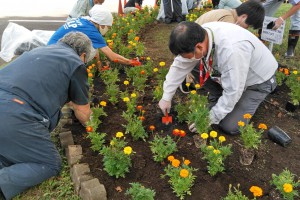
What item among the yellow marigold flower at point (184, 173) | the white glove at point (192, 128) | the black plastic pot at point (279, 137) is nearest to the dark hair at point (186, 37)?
the white glove at point (192, 128)

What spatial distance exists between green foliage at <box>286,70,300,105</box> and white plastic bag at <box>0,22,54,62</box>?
4.04 meters

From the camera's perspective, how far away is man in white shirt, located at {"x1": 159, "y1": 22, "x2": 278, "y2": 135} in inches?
118

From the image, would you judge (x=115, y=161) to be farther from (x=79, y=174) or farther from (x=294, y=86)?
(x=294, y=86)

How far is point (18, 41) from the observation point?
5.60 metres

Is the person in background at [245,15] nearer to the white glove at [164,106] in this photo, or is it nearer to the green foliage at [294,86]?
the green foliage at [294,86]

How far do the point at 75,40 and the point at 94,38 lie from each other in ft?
3.85

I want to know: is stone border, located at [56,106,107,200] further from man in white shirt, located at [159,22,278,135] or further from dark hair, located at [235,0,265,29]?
dark hair, located at [235,0,265,29]

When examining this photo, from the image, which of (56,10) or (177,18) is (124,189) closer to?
(177,18)

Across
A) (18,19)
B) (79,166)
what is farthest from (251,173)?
(18,19)

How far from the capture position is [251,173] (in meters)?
2.95

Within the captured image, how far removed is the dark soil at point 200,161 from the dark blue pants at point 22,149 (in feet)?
1.28

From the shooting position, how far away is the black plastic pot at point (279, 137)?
3.29 metres

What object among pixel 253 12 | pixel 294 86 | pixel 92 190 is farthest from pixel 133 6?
pixel 92 190

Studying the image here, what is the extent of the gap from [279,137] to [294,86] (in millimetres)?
1046
